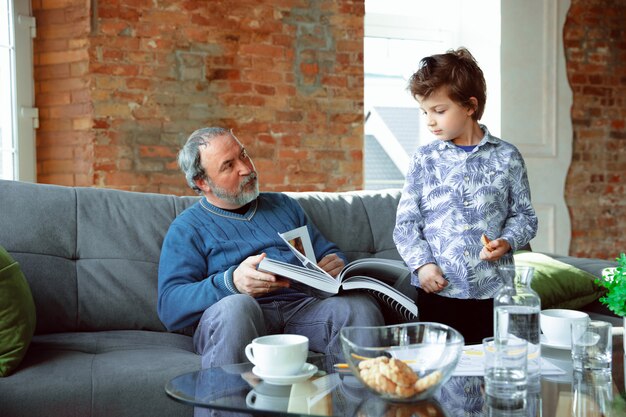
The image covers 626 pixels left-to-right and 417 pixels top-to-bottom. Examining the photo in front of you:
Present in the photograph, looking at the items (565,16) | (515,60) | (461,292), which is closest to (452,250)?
(461,292)

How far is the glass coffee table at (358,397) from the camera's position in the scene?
1.25 m

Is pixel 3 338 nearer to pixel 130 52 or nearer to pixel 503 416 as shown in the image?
pixel 503 416

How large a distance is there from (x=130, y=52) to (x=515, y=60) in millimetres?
2375

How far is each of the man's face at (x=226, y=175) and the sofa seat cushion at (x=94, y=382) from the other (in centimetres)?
55

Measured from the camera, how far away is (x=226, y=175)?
7.54 ft

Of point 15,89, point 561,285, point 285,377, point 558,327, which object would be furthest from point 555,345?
point 15,89

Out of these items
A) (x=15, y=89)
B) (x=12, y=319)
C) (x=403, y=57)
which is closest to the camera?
(x=12, y=319)

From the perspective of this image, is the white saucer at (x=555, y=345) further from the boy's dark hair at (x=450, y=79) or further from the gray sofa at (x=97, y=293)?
the gray sofa at (x=97, y=293)

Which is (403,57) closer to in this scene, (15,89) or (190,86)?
(190,86)

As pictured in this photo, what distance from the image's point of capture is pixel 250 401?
1.30m

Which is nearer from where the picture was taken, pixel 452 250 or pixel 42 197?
pixel 452 250

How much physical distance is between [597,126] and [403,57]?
54.7 inches

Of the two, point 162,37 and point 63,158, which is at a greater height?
point 162,37

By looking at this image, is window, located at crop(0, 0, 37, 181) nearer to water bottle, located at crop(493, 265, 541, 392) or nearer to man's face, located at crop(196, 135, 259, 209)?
man's face, located at crop(196, 135, 259, 209)
